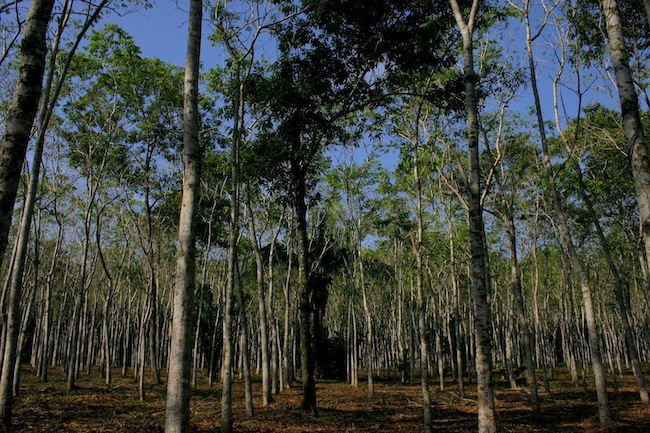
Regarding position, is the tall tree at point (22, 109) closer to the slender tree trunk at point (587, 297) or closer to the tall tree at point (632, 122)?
the tall tree at point (632, 122)

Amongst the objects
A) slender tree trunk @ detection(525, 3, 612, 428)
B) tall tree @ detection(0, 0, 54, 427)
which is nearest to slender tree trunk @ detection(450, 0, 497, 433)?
slender tree trunk @ detection(525, 3, 612, 428)

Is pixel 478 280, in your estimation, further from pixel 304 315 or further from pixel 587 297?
pixel 304 315

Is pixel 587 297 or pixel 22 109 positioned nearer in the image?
pixel 22 109

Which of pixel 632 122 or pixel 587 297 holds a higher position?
pixel 632 122

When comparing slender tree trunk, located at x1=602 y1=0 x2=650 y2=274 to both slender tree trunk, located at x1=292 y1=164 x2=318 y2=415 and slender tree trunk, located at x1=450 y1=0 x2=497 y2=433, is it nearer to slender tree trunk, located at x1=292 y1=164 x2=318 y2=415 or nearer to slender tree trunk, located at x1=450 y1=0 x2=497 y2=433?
slender tree trunk, located at x1=450 y1=0 x2=497 y2=433

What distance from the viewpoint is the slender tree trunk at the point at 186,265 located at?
512 cm

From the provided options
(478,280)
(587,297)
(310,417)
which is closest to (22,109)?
(478,280)

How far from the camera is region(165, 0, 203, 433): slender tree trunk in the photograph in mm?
5117

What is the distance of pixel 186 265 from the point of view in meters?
5.60

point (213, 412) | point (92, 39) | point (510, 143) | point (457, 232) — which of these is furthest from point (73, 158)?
point (457, 232)

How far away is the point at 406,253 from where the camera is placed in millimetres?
33469

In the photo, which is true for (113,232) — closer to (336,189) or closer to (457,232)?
(336,189)

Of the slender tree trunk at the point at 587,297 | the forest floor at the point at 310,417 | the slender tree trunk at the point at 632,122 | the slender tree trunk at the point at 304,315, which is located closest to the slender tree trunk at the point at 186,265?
the slender tree trunk at the point at 632,122

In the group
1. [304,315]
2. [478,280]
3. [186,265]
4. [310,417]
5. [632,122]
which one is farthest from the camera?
[304,315]
